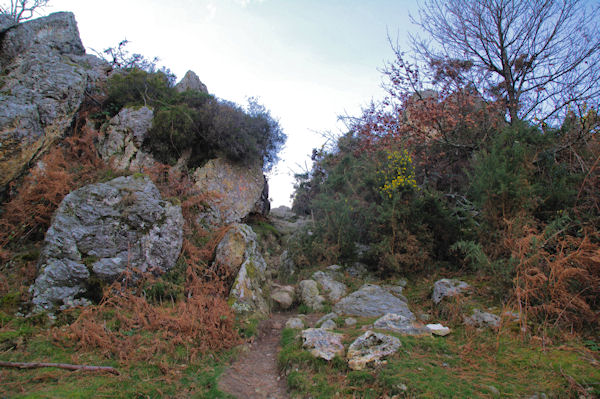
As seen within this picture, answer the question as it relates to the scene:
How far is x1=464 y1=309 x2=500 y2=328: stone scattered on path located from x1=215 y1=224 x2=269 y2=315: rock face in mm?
3862

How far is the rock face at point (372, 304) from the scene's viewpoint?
6.34 meters

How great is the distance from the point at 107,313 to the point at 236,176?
7.15 metres

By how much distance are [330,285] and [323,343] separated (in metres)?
3.41

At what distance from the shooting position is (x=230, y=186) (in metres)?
11.2

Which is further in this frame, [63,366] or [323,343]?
[323,343]

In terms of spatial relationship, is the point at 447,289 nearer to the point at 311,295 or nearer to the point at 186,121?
the point at 311,295

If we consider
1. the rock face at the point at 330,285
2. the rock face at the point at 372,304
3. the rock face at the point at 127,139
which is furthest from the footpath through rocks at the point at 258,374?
the rock face at the point at 127,139

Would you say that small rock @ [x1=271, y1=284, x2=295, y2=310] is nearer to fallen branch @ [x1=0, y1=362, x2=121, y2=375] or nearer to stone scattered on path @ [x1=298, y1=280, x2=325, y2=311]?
stone scattered on path @ [x1=298, y1=280, x2=325, y2=311]

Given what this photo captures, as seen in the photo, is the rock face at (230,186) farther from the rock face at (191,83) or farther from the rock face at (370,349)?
the rock face at (370,349)

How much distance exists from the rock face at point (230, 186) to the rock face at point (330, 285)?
3285mm

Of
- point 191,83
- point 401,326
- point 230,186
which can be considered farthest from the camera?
point 191,83

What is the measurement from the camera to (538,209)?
668 centimetres

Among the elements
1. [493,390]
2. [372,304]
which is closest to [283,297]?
[372,304]

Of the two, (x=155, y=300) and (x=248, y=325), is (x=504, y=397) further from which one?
(x=155, y=300)
